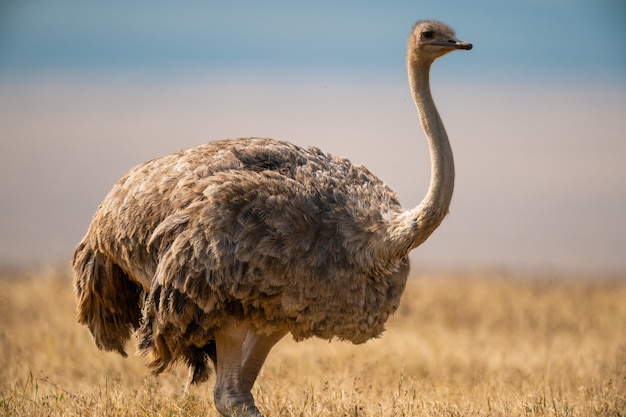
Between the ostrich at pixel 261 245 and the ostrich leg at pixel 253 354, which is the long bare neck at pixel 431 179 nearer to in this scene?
the ostrich at pixel 261 245

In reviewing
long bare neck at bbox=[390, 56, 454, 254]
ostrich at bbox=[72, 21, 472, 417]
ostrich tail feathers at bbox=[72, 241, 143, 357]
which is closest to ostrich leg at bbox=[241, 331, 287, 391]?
ostrich at bbox=[72, 21, 472, 417]

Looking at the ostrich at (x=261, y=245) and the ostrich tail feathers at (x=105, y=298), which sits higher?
the ostrich at (x=261, y=245)

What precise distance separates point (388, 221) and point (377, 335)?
78 centimetres

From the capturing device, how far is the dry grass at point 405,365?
695 centimetres

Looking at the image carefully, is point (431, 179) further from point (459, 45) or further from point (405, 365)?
point (405, 365)

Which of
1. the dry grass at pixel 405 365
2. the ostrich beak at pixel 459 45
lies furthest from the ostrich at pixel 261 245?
the dry grass at pixel 405 365

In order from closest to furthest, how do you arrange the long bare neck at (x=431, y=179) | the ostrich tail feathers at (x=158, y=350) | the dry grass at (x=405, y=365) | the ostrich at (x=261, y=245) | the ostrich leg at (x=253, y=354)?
1. the long bare neck at (x=431, y=179)
2. the ostrich at (x=261, y=245)
3. the ostrich tail feathers at (x=158, y=350)
4. the ostrich leg at (x=253, y=354)
5. the dry grass at (x=405, y=365)

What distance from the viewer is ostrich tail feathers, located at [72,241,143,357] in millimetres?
7016

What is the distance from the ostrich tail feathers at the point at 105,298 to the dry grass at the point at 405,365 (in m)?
0.37

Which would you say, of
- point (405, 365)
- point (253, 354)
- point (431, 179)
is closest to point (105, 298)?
point (253, 354)

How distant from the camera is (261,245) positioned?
6152 mm

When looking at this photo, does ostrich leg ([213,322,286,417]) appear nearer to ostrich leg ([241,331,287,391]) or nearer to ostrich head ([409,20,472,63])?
ostrich leg ([241,331,287,391])

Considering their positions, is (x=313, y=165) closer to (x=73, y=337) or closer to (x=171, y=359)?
(x=171, y=359)

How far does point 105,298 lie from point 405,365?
4121 millimetres
